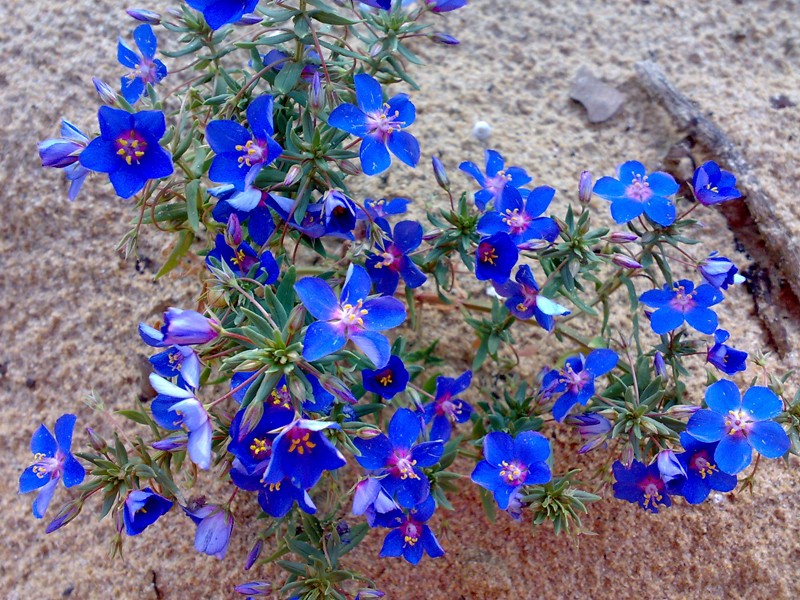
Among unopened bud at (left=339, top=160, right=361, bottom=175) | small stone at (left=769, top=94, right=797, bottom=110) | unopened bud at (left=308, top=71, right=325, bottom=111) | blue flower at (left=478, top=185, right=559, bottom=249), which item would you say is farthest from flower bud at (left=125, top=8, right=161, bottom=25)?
small stone at (left=769, top=94, right=797, bottom=110)

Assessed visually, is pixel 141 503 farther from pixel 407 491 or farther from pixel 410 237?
pixel 410 237

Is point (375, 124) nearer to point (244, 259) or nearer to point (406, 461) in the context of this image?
point (244, 259)

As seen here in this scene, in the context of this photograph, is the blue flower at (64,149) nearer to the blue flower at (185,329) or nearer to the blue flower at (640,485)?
the blue flower at (185,329)

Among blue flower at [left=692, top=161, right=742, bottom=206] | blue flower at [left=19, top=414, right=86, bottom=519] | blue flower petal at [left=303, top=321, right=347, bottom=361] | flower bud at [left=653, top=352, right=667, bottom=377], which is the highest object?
blue flower at [left=692, top=161, right=742, bottom=206]

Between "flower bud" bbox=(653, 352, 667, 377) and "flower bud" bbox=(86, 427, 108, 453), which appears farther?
"flower bud" bbox=(653, 352, 667, 377)

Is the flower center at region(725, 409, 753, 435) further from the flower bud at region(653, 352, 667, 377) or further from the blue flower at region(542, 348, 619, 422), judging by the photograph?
the blue flower at region(542, 348, 619, 422)

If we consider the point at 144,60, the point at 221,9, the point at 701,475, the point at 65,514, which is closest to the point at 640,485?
the point at 701,475

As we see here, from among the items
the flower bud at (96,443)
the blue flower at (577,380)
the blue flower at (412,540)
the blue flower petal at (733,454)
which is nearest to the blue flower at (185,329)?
the flower bud at (96,443)
